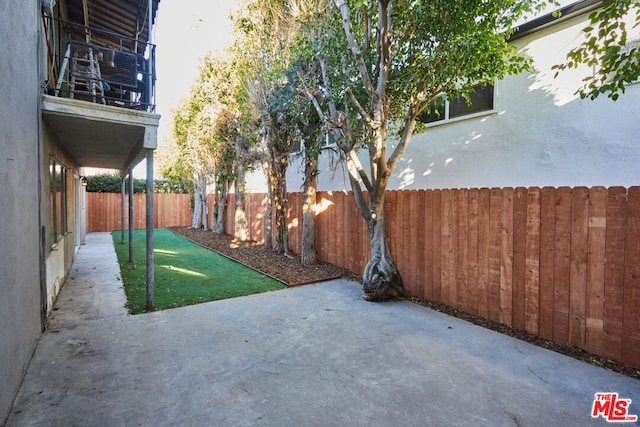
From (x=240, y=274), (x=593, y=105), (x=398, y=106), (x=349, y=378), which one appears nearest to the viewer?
(x=349, y=378)

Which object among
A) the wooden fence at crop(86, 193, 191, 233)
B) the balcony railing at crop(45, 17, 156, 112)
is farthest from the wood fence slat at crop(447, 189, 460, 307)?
the wooden fence at crop(86, 193, 191, 233)

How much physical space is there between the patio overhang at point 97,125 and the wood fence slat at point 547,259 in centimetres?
554

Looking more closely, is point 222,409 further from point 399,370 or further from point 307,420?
point 399,370

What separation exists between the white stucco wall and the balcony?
18.8 ft

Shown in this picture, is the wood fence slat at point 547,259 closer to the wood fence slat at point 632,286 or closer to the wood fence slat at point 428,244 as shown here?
the wood fence slat at point 632,286

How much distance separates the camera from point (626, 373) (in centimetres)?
315

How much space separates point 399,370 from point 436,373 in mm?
359

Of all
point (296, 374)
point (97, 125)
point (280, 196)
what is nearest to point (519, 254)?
point (296, 374)

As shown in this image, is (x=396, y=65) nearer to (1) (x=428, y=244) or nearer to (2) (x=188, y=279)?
(1) (x=428, y=244)

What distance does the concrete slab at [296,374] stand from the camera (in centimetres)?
251

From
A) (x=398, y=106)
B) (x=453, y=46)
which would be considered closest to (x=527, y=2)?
(x=453, y=46)

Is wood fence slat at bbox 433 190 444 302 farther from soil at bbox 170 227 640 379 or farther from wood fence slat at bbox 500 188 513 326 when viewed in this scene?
wood fence slat at bbox 500 188 513 326

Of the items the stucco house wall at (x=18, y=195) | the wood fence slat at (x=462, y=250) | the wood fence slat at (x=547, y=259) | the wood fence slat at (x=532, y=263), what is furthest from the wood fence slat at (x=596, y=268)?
the stucco house wall at (x=18, y=195)

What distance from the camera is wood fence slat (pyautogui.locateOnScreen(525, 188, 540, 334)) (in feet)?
13.1
